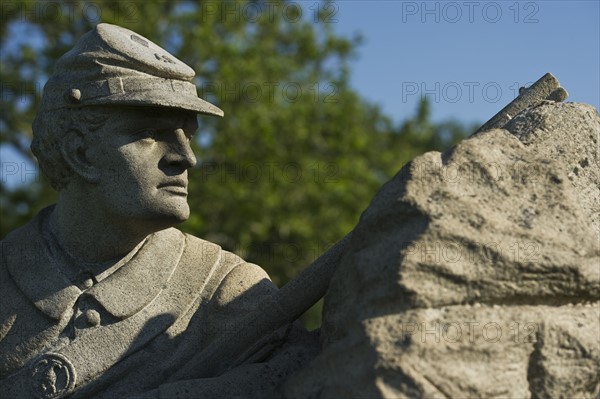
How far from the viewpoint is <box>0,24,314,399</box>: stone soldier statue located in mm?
4910

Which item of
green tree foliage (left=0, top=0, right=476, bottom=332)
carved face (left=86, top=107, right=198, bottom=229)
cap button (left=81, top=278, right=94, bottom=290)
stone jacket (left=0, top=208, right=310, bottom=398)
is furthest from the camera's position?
green tree foliage (left=0, top=0, right=476, bottom=332)

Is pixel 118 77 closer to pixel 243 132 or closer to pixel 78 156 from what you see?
pixel 78 156

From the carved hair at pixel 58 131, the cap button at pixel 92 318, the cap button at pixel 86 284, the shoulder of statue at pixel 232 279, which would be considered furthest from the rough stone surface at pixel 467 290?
the carved hair at pixel 58 131

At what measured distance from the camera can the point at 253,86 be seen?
16609 mm

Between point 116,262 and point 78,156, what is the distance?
54 cm

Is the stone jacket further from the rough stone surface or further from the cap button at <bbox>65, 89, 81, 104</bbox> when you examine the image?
the rough stone surface

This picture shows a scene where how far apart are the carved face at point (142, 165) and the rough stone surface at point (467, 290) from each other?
1056 mm

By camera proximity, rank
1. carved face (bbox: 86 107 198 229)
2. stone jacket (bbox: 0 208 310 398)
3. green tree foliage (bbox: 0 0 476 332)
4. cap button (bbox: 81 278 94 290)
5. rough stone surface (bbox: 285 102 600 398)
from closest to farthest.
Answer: rough stone surface (bbox: 285 102 600 398)
stone jacket (bbox: 0 208 310 398)
carved face (bbox: 86 107 198 229)
cap button (bbox: 81 278 94 290)
green tree foliage (bbox: 0 0 476 332)

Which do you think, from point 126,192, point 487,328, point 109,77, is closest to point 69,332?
point 126,192

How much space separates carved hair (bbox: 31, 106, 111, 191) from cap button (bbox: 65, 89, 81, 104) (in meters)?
0.05

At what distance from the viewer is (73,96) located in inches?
198

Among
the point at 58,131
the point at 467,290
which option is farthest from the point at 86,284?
the point at 467,290

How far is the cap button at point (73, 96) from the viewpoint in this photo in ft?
16.5

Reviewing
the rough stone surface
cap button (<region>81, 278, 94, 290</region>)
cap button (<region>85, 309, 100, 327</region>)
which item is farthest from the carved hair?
the rough stone surface
